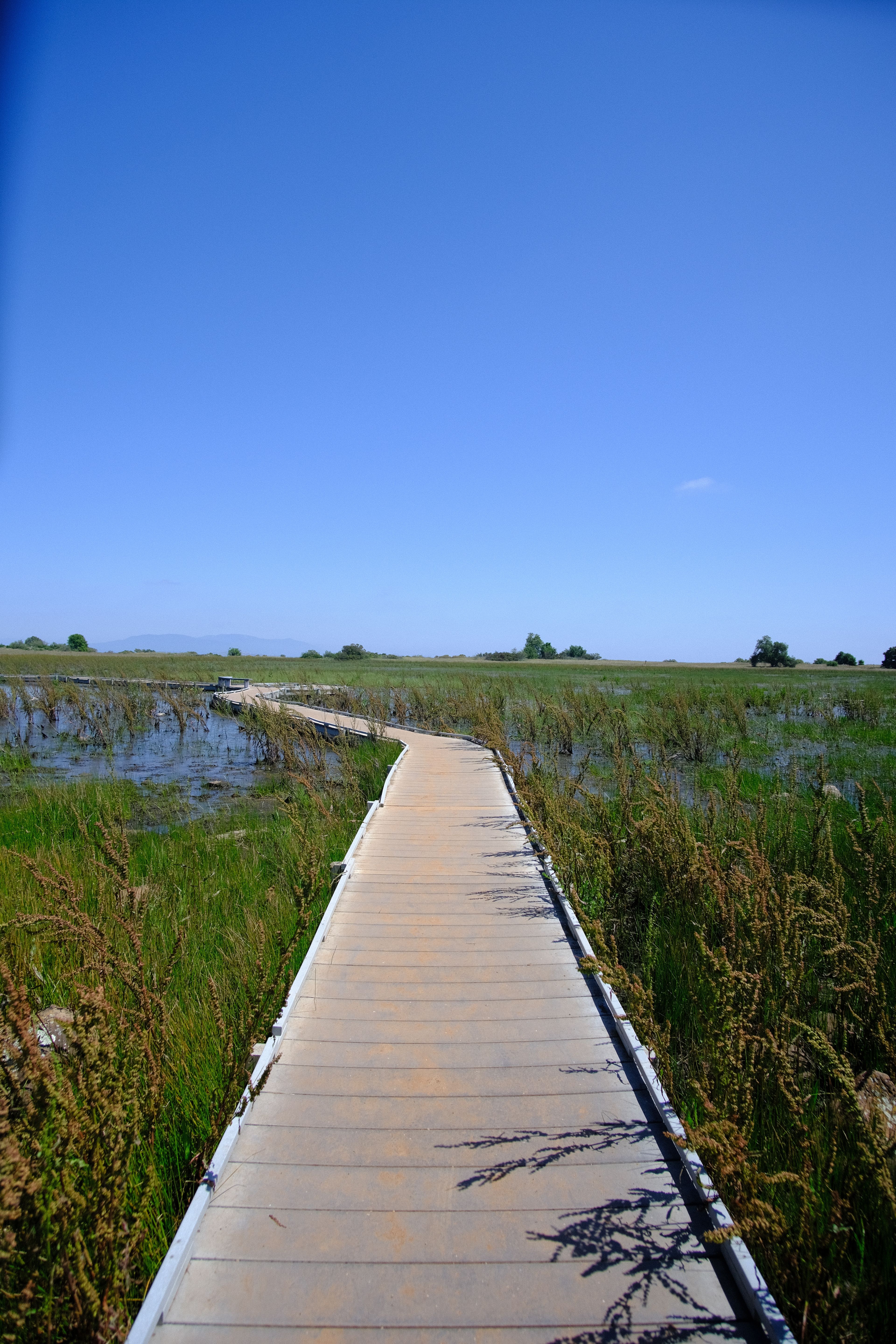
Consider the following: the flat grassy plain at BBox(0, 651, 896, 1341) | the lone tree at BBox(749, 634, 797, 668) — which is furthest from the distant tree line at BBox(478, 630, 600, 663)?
the flat grassy plain at BBox(0, 651, 896, 1341)

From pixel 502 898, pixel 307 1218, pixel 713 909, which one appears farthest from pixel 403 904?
pixel 307 1218

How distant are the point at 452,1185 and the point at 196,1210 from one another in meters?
0.77

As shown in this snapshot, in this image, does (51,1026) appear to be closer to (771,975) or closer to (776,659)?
(771,975)

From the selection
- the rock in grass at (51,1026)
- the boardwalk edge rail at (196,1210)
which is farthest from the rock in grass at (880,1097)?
the rock in grass at (51,1026)

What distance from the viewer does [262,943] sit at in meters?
2.85

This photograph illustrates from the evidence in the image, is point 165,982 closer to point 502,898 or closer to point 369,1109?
point 369,1109

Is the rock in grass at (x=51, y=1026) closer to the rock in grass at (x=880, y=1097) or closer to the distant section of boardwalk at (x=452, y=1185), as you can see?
the distant section of boardwalk at (x=452, y=1185)

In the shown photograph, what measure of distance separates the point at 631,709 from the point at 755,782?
26.1 ft

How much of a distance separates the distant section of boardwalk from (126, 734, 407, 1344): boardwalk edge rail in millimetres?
32

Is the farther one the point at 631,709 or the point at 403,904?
the point at 631,709

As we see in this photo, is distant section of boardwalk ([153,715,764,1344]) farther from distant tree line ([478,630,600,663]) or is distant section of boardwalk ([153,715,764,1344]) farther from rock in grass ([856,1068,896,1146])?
distant tree line ([478,630,600,663])

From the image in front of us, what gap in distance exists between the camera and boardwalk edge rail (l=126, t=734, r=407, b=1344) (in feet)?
5.47

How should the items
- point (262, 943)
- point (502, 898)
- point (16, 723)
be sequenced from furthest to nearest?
point (16, 723), point (502, 898), point (262, 943)

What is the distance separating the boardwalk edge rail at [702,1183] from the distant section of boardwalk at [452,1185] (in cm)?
4
